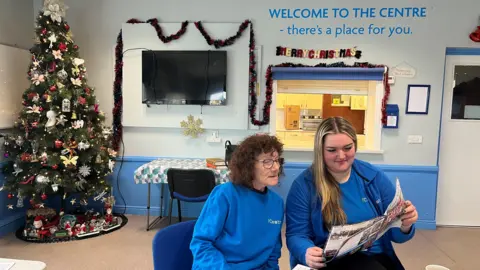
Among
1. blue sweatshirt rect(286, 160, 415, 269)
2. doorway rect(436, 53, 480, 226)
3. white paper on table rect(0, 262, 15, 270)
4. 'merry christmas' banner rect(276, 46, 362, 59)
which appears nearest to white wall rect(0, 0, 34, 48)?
'merry christmas' banner rect(276, 46, 362, 59)

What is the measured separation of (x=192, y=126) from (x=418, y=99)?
2.61m

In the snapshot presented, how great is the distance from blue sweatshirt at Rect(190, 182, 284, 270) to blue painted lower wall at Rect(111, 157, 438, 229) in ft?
7.93

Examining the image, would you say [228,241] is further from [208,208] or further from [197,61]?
[197,61]

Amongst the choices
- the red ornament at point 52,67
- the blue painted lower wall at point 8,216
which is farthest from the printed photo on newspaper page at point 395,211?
the blue painted lower wall at point 8,216

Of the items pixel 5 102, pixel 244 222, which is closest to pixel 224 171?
pixel 244 222

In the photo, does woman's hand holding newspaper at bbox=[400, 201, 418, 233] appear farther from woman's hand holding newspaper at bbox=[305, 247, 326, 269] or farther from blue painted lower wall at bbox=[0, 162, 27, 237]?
blue painted lower wall at bbox=[0, 162, 27, 237]

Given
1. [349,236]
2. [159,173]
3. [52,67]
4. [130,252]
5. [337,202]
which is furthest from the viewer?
[159,173]

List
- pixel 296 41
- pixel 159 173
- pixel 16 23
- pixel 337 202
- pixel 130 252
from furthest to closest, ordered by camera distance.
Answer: pixel 296 41
pixel 16 23
pixel 159 173
pixel 130 252
pixel 337 202

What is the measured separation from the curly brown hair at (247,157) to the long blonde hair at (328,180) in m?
0.22

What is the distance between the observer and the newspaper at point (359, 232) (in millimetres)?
1314

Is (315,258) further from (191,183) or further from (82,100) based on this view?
(82,100)

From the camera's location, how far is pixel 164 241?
1356 millimetres

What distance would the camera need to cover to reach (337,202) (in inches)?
61.1

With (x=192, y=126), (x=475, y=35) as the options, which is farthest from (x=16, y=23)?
(x=475, y=35)
